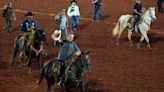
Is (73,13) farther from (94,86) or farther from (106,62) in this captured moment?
(94,86)

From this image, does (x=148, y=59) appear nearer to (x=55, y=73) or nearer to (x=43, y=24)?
(x=55, y=73)

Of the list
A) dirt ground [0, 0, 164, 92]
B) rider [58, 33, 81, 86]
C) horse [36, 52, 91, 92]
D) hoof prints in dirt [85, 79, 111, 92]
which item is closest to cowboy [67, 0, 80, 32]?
dirt ground [0, 0, 164, 92]

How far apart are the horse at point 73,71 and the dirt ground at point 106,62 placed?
65.8 inches

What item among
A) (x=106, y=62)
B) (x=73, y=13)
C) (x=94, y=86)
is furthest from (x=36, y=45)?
(x=73, y=13)

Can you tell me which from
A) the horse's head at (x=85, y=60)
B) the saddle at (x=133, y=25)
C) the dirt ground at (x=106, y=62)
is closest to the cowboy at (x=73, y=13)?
the dirt ground at (x=106, y=62)

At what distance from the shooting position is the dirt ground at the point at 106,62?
15.2 metres

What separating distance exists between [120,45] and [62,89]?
9405mm

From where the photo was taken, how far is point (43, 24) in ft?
102

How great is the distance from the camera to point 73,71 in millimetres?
12125

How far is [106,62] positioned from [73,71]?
7225 millimetres

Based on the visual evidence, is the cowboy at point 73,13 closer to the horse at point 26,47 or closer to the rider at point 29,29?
the horse at point 26,47

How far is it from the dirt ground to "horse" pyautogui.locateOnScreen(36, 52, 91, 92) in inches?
65.8

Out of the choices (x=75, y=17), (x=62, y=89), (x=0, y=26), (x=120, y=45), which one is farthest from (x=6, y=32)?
(x=62, y=89)

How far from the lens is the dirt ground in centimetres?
1516
